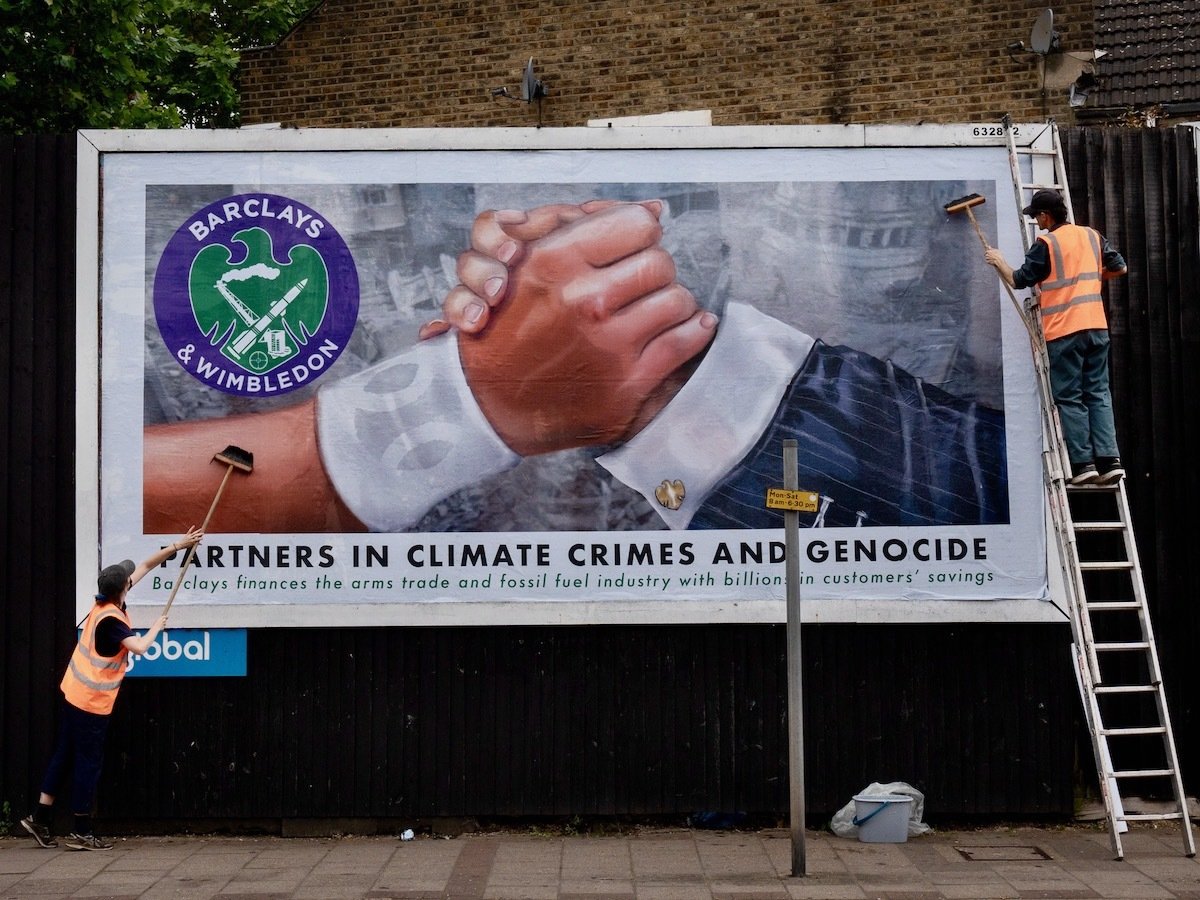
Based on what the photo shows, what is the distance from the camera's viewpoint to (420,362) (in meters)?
8.28

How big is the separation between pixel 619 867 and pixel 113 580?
3510mm

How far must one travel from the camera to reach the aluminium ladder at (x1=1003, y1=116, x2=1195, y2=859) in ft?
25.2

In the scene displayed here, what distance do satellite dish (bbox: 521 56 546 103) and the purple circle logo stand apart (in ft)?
25.3

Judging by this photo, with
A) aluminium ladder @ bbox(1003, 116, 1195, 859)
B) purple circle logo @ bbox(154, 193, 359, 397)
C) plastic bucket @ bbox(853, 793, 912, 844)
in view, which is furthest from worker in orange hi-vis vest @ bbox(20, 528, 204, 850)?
aluminium ladder @ bbox(1003, 116, 1195, 859)

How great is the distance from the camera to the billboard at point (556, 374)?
8164mm

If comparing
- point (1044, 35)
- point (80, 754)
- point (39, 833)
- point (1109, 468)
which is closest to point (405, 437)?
point (80, 754)

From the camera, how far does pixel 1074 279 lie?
7750 mm

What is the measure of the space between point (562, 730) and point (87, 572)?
3.30 metres

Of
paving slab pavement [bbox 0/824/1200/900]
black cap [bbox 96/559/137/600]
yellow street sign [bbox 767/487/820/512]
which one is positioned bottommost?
paving slab pavement [bbox 0/824/1200/900]

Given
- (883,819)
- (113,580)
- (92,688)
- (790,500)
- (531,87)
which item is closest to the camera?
(790,500)

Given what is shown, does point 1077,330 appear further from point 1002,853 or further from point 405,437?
point 405,437

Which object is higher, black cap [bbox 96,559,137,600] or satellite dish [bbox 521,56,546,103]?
satellite dish [bbox 521,56,546,103]

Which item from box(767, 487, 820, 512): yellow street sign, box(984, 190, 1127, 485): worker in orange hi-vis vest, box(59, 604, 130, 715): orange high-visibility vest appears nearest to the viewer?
box(767, 487, 820, 512): yellow street sign

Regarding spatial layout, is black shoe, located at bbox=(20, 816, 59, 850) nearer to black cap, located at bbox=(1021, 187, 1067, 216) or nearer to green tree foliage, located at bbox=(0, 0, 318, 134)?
black cap, located at bbox=(1021, 187, 1067, 216)
